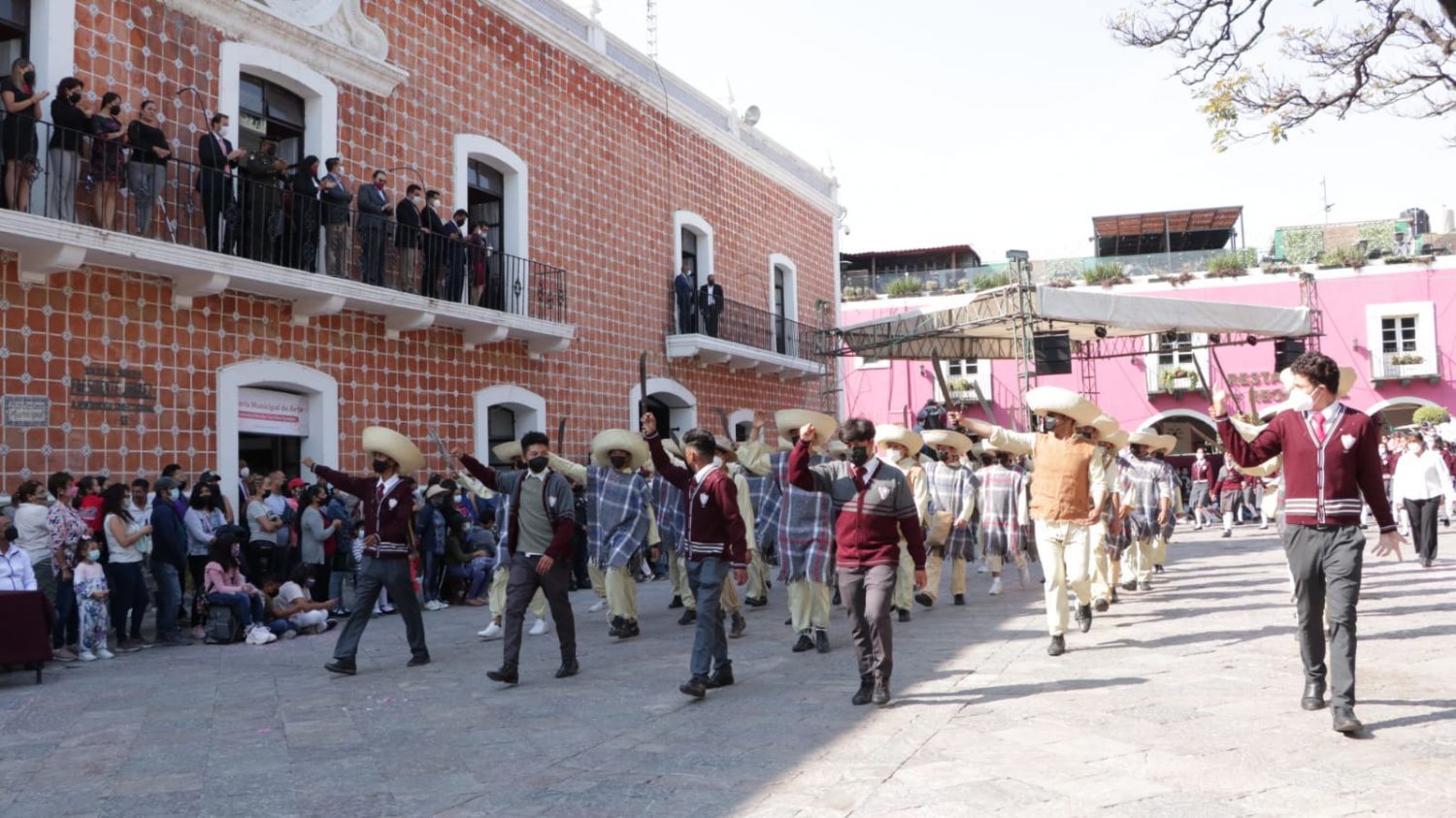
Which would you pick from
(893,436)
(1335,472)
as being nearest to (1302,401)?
(1335,472)

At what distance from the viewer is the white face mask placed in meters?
6.21

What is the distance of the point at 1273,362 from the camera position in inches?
1236

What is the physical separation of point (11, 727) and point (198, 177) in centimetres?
606

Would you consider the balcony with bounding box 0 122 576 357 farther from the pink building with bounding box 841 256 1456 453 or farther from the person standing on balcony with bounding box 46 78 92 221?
the pink building with bounding box 841 256 1456 453

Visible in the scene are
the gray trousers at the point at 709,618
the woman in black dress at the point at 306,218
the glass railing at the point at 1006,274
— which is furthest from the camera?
the glass railing at the point at 1006,274

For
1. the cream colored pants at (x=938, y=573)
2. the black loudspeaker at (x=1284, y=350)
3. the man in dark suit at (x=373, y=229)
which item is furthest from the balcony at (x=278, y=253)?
the black loudspeaker at (x=1284, y=350)

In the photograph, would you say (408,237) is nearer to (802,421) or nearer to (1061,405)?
(802,421)

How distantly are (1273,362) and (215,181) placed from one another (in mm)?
27912

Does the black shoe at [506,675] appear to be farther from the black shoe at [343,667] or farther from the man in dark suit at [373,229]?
the man in dark suit at [373,229]

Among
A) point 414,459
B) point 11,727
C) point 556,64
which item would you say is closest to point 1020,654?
point 414,459

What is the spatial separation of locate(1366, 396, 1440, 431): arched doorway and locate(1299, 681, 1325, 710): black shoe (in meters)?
A: 27.7

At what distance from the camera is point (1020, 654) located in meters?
8.28

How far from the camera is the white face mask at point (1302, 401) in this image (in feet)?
20.4

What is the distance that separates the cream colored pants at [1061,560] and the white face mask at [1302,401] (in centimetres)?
230
